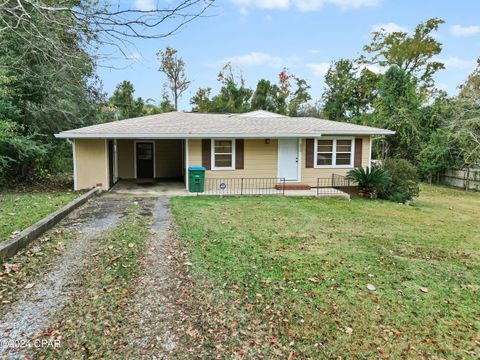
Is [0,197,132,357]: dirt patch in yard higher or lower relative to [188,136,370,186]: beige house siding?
lower

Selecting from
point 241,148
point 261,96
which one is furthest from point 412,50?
point 241,148

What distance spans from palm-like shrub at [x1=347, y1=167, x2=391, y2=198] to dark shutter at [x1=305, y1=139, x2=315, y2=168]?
5.28 feet

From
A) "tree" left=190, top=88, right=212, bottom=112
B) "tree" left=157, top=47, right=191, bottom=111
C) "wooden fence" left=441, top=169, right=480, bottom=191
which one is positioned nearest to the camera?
"wooden fence" left=441, top=169, right=480, bottom=191

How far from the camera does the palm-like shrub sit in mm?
12289

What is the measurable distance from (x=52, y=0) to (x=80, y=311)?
17.4ft

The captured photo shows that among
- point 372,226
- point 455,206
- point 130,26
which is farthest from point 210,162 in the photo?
point 455,206

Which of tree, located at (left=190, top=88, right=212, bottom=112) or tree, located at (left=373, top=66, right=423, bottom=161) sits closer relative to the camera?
tree, located at (left=373, top=66, right=423, bottom=161)

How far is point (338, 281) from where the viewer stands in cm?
454

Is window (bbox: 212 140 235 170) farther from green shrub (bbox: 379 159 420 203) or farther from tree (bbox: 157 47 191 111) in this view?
tree (bbox: 157 47 191 111)

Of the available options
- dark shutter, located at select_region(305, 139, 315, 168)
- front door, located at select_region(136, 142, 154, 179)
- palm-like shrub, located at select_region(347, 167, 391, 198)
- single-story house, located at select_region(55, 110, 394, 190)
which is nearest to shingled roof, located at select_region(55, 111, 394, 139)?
single-story house, located at select_region(55, 110, 394, 190)

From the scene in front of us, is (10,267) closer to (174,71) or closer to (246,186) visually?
(246,186)

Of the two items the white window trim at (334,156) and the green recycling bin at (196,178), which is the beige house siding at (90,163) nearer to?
the green recycling bin at (196,178)

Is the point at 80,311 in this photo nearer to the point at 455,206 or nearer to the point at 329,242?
the point at 329,242

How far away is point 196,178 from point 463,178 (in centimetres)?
1535
